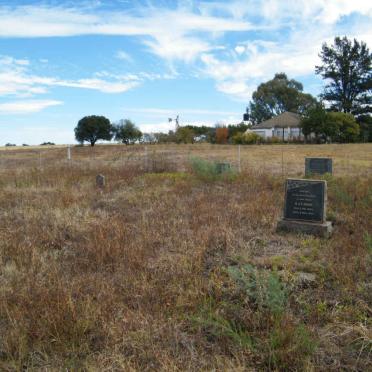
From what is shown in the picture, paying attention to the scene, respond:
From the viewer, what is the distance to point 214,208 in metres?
7.71

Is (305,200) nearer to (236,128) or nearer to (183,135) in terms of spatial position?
(183,135)

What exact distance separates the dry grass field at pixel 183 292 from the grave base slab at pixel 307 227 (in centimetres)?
18

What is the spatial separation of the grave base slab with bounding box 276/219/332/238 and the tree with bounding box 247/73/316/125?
74296 mm

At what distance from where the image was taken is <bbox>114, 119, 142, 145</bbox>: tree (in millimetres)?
52000

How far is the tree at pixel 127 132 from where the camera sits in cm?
5200

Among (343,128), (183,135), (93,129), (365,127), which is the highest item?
(365,127)

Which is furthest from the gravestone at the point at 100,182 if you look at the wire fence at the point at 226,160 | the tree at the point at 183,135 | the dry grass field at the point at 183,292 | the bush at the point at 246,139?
the bush at the point at 246,139

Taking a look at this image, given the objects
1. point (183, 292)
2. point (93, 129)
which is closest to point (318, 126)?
point (93, 129)

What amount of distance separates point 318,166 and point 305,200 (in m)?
7.60

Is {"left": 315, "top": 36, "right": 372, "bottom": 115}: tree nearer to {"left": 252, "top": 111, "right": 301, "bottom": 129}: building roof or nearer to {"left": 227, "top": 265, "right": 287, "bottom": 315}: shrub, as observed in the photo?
{"left": 252, "top": 111, "right": 301, "bottom": 129}: building roof

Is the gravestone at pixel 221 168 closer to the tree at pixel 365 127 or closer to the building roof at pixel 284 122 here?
the tree at pixel 365 127

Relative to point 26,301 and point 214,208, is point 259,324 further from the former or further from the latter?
point 214,208

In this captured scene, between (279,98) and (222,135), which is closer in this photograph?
(222,135)

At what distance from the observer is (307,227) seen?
6.03 m
